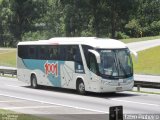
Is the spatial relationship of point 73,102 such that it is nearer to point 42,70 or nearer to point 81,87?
point 81,87

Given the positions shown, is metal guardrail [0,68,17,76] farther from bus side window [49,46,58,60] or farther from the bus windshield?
the bus windshield

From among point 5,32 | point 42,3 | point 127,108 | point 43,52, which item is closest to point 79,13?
point 42,3

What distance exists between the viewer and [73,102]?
22.9 meters

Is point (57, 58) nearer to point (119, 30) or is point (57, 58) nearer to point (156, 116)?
point (156, 116)

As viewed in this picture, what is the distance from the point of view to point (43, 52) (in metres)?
30.6

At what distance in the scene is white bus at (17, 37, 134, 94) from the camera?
2541cm

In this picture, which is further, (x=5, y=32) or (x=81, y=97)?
(x=5, y=32)

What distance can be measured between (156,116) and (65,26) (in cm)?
8946

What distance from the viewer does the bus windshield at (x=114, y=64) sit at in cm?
2536

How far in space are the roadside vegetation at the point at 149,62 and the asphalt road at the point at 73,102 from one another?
20.7m

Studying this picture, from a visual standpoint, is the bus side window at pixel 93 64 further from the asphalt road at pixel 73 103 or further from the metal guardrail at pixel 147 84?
the metal guardrail at pixel 147 84

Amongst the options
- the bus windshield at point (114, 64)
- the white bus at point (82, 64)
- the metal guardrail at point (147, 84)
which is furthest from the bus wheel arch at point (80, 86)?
the metal guardrail at point (147, 84)

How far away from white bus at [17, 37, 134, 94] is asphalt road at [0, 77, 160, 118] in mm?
729

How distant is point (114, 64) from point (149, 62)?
27.2 m
